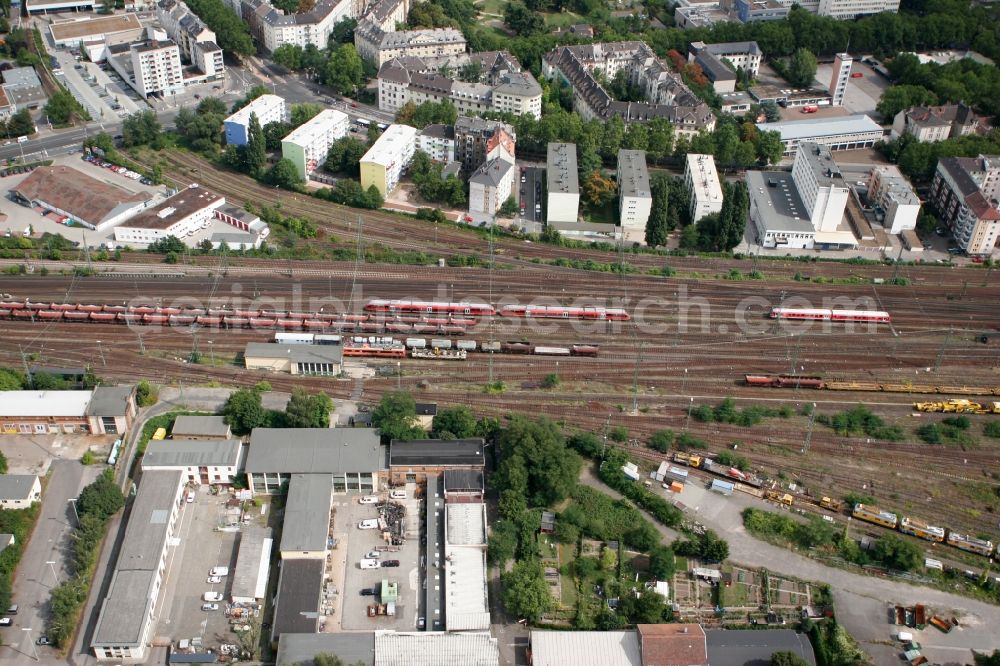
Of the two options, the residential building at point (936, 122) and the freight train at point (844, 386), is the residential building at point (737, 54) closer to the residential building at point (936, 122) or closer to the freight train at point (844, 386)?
the residential building at point (936, 122)

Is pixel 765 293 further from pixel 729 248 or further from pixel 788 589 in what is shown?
pixel 788 589

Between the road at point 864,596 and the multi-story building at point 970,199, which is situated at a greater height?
the multi-story building at point 970,199

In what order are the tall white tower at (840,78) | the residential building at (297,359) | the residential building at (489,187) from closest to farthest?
1. the residential building at (297,359)
2. the residential building at (489,187)
3. the tall white tower at (840,78)

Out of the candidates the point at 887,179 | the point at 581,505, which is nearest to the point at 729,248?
the point at 887,179

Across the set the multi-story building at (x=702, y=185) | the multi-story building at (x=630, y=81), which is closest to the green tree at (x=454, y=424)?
the multi-story building at (x=702, y=185)

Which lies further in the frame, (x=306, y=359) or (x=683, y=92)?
(x=683, y=92)

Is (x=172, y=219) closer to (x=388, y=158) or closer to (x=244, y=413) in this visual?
(x=388, y=158)
